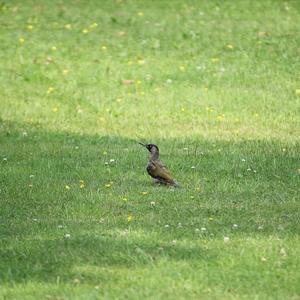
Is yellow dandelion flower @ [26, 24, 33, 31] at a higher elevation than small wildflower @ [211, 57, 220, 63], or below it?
below

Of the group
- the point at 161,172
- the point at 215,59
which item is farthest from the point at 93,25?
the point at 161,172

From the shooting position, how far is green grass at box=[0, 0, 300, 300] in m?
7.43

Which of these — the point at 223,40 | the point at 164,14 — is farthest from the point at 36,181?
the point at 164,14

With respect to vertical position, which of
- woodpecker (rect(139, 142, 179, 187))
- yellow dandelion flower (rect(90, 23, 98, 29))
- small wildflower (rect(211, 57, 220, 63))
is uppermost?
woodpecker (rect(139, 142, 179, 187))

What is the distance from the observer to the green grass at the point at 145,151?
7.43 metres

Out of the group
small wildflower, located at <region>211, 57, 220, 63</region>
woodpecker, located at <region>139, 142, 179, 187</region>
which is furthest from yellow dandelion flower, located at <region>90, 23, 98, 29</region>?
woodpecker, located at <region>139, 142, 179, 187</region>

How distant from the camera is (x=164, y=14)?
2016cm

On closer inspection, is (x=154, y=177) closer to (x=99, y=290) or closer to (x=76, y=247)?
(x=76, y=247)

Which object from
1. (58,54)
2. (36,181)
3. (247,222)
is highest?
(247,222)

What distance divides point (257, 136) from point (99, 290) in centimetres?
649

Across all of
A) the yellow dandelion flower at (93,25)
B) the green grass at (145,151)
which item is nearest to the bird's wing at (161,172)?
the green grass at (145,151)

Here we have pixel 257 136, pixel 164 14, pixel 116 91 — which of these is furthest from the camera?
pixel 164 14

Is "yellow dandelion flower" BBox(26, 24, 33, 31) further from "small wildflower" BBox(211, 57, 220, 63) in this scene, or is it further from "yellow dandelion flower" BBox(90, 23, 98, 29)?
"small wildflower" BBox(211, 57, 220, 63)

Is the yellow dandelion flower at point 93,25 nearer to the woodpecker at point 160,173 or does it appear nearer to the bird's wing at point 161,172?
the woodpecker at point 160,173
